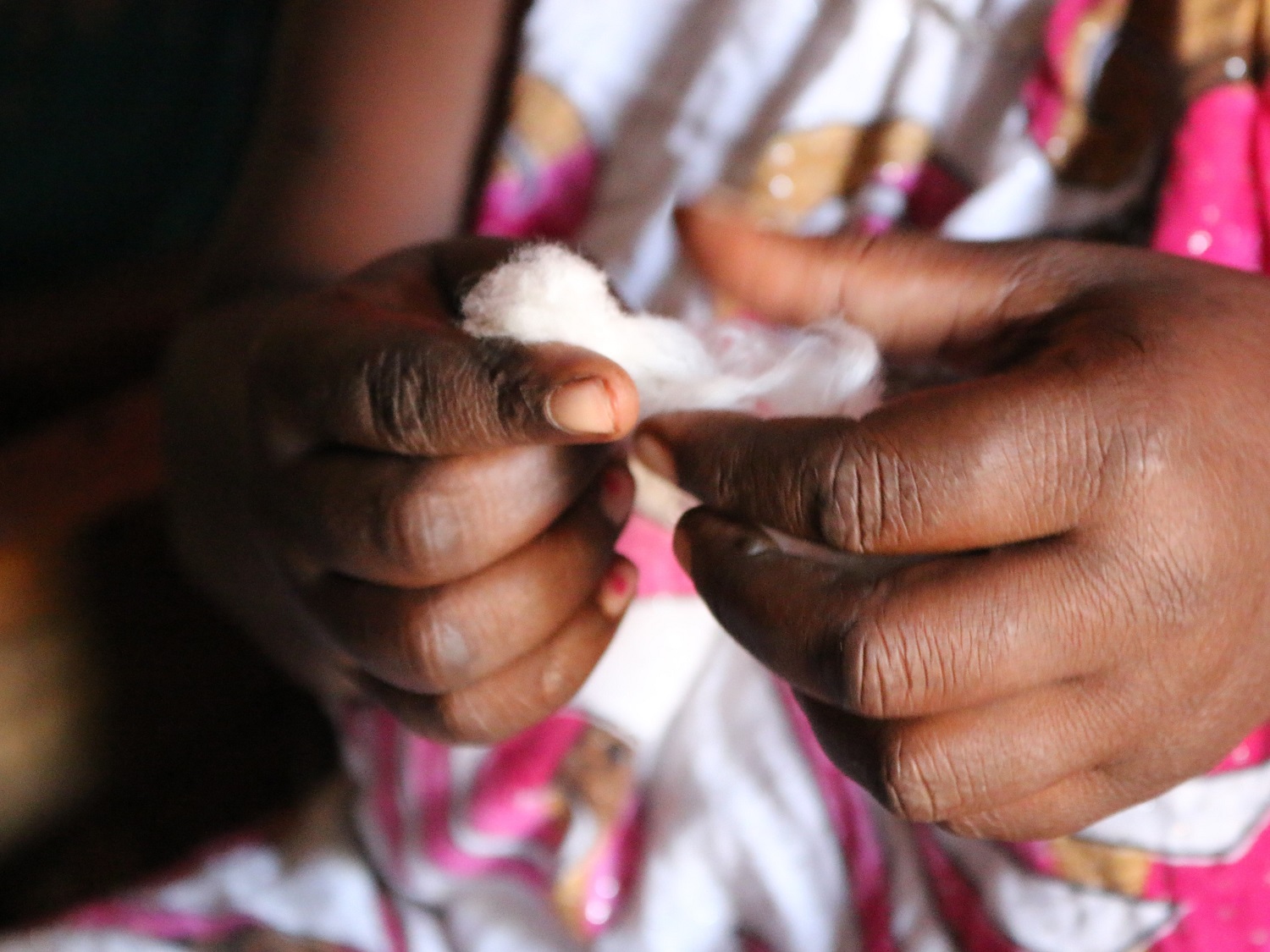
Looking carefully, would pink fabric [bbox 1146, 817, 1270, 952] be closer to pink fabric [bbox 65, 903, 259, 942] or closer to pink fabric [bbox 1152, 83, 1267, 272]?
pink fabric [bbox 1152, 83, 1267, 272]

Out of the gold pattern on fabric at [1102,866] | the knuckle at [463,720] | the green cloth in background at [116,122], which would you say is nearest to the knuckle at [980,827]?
the gold pattern on fabric at [1102,866]

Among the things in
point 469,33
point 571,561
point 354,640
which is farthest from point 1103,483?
point 469,33

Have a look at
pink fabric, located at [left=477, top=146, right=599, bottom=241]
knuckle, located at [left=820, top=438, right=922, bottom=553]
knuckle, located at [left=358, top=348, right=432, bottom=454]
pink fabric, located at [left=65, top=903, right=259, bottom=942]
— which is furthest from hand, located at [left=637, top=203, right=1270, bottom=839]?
pink fabric, located at [left=65, top=903, right=259, bottom=942]

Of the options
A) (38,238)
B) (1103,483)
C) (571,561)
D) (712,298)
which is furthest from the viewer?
(38,238)

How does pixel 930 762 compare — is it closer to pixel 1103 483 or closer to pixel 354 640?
pixel 1103 483

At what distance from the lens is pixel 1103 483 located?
14.8 inches

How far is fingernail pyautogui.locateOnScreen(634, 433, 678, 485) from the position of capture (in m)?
0.44

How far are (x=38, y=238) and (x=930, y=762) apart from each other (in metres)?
1.06

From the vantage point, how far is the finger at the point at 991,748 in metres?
0.40

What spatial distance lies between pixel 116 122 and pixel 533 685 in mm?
911

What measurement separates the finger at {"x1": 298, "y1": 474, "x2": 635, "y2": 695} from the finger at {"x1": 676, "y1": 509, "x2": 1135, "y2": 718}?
0.11m

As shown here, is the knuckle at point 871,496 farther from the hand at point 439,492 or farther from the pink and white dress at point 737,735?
the pink and white dress at point 737,735

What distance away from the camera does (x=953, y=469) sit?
369 millimetres

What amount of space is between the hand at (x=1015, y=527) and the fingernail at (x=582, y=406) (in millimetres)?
64
